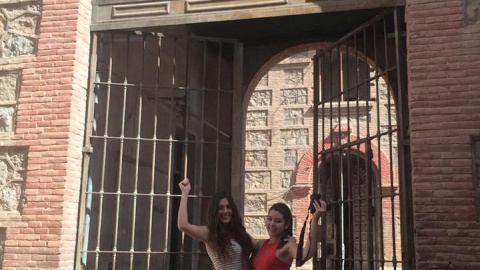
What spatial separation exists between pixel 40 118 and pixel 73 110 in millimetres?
352

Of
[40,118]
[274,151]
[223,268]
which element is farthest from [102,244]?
[274,151]

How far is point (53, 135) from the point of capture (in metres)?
5.72

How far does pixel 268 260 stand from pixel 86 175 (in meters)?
3.07

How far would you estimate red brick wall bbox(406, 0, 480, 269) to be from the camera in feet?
15.0

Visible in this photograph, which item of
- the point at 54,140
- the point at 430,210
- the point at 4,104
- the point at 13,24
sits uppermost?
the point at 13,24

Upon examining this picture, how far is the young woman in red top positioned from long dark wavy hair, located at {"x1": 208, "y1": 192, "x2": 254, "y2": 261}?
0.11m

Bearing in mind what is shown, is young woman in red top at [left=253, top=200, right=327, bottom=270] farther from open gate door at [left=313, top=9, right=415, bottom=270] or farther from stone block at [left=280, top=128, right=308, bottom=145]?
stone block at [left=280, top=128, right=308, bottom=145]

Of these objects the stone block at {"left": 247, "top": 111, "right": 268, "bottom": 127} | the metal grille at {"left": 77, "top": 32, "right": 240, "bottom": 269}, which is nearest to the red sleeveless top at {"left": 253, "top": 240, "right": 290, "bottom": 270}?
the metal grille at {"left": 77, "top": 32, "right": 240, "bottom": 269}

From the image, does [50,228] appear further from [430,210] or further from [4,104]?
[430,210]

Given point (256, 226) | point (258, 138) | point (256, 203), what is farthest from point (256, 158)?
point (256, 226)

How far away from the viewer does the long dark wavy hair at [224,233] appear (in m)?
3.69

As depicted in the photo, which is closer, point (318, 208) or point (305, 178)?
point (318, 208)

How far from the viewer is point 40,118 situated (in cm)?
579

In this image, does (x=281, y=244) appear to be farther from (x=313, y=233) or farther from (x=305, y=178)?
(x=305, y=178)
